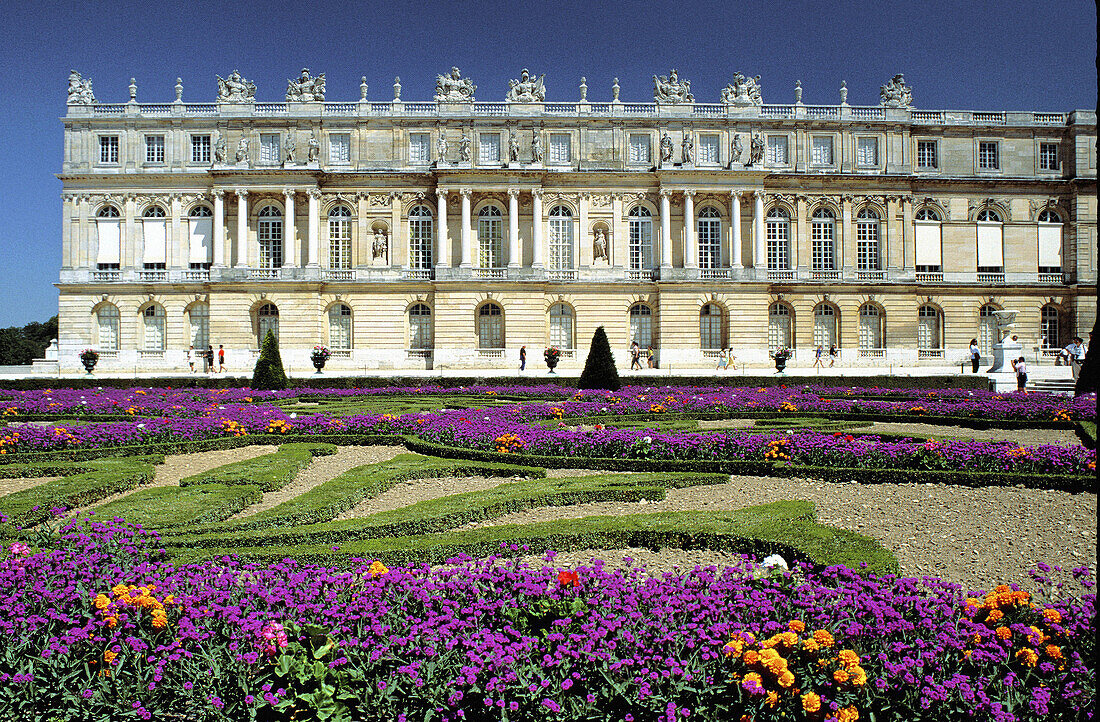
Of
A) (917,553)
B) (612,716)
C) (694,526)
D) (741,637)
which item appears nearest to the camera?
(612,716)

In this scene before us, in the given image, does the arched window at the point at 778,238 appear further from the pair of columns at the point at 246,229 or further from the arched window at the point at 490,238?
the pair of columns at the point at 246,229

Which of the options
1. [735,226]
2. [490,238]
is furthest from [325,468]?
[735,226]

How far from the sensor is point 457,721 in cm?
329

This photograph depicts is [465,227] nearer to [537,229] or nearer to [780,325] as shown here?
[537,229]

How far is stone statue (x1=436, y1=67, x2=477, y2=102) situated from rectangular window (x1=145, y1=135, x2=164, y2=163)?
15.1m

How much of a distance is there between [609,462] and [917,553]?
4.67 metres

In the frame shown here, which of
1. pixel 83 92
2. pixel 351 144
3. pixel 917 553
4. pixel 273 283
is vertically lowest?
pixel 917 553

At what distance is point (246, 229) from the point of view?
38.5 m

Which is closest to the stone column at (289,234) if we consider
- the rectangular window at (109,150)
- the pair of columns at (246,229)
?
the pair of columns at (246,229)

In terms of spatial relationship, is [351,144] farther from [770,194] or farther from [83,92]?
[770,194]

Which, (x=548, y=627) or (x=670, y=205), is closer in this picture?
(x=548, y=627)

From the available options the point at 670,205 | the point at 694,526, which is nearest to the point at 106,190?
the point at 670,205

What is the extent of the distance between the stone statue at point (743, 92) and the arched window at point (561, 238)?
1079 centimetres

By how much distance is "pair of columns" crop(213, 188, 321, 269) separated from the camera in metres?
38.2
